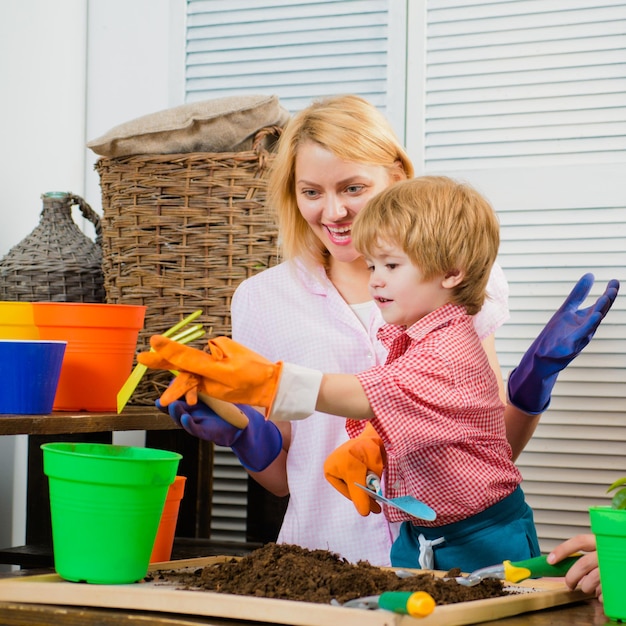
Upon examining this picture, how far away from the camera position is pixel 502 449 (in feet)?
3.95

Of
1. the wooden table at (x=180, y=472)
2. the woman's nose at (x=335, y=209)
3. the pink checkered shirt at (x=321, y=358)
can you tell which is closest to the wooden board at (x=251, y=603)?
the pink checkered shirt at (x=321, y=358)

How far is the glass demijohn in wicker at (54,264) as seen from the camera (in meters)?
1.98

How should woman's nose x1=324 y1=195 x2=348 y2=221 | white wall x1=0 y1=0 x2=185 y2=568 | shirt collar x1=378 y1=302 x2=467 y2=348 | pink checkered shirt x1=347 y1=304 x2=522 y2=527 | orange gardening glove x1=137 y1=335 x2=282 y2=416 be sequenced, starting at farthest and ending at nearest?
white wall x1=0 y1=0 x2=185 y2=568 → woman's nose x1=324 y1=195 x2=348 y2=221 → shirt collar x1=378 y1=302 x2=467 y2=348 → pink checkered shirt x1=347 y1=304 x2=522 y2=527 → orange gardening glove x1=137 y1=335 x2=282 y2=416

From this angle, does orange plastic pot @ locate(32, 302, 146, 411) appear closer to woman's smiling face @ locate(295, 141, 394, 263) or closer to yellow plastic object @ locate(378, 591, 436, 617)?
woman's smiling face @ locate(295, 141, 394, 263)

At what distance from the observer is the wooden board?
2.63 ft

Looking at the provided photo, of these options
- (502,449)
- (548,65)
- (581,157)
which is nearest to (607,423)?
(581,157)

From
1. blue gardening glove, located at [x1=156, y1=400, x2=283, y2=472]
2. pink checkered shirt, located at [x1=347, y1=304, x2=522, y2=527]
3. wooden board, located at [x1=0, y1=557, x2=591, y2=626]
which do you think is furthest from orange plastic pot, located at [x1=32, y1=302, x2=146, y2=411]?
wooden board, located at [x1=0, y1=557, x2=591, y2=626]

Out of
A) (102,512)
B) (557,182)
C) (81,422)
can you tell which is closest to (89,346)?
(81,422)

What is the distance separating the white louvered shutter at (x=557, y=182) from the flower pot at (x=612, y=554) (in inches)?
48.6

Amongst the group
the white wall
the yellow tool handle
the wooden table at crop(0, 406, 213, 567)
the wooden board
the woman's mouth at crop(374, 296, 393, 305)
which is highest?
the white wall

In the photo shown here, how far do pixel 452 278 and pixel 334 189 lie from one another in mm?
430

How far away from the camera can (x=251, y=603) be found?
0.84 metres

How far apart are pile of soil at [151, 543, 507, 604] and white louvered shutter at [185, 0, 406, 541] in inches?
55.5

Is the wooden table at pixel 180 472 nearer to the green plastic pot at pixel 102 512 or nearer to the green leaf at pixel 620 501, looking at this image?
the green plastic pot at pixel 102 512
